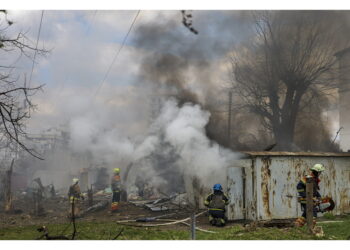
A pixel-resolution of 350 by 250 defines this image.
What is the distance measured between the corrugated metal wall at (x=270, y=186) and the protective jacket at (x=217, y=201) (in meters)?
0.81

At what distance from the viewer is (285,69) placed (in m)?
18.7

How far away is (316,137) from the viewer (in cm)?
1884

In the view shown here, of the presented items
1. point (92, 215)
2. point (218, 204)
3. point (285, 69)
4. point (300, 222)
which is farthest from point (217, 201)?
point (285, 69)

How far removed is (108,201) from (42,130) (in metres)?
4.33

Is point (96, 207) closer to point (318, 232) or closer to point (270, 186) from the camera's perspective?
point (270, 186)

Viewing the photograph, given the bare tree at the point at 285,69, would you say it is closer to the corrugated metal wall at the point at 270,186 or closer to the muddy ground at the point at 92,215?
the corrugated metal wall at the point at 270,186

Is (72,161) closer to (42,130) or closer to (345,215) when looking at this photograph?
(42,130)

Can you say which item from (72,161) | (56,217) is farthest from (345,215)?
(72,161)

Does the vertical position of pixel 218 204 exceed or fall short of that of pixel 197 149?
it falls short

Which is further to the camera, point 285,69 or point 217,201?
point 285,69

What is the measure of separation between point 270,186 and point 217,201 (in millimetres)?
1650

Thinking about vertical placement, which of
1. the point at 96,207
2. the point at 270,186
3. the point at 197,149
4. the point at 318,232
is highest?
the point at 197,149

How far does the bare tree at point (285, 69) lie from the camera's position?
55.9ft

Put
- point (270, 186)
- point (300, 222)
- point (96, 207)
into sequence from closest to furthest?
point (300, 222) < point (270, 186) < point (96, 207)
